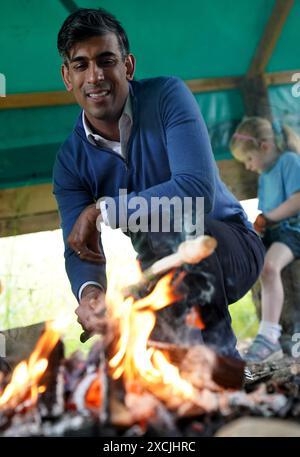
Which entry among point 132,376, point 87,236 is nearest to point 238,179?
point 87,236

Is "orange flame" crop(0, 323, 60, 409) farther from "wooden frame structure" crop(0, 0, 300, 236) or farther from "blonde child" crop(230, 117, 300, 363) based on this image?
"blonde child" crop(230, 117, 300, 363)

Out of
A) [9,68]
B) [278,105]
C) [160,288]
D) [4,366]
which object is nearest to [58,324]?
[4,366]

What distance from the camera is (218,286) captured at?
10.3 feet

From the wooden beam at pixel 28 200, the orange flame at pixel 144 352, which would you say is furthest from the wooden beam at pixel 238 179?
the wooden beam at pixel 28 200

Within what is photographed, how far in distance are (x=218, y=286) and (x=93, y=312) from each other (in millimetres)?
582

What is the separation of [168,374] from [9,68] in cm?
158

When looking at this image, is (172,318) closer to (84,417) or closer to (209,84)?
(84,417)

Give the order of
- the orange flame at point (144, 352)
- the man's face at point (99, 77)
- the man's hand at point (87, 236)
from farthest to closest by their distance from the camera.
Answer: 1. the man's hand at point (87, 236)
2. the man's face at point (99, 77)
3. the orange flame at point (144, 352)

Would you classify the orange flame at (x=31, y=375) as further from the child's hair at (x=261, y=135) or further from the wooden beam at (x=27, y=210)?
the child's hair at (x=261, y=135)

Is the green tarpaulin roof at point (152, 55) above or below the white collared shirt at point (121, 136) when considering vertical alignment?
above

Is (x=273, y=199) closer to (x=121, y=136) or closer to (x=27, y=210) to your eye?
(x=121, y=136)

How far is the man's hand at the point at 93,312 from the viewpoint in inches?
122

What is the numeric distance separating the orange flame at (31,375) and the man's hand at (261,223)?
108cm

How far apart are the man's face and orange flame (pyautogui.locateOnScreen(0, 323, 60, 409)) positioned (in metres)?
1.00
